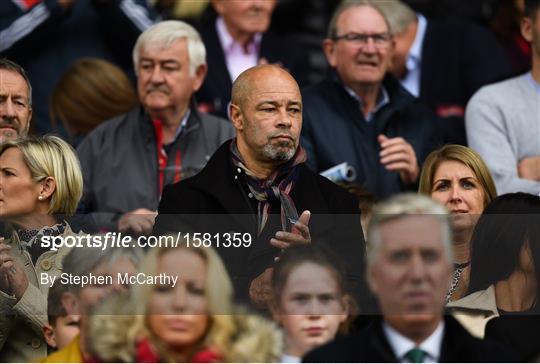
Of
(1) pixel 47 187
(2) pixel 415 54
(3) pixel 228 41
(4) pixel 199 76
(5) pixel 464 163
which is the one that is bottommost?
(1) pixel 47 187

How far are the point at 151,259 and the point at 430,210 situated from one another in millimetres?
1035

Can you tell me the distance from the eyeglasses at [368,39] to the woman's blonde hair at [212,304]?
2.81m

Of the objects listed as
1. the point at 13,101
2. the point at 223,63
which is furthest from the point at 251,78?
the point at 223,63

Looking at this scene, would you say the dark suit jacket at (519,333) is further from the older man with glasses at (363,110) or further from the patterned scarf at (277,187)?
the older man with glasses at (363,110)

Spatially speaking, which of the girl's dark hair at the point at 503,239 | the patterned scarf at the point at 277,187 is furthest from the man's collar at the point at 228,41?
the girl's dark hair at the point at 503,239

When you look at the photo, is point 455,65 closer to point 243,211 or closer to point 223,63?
point 223,63

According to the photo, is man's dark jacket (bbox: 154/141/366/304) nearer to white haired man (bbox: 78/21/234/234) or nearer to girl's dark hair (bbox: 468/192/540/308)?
girl's dark hair (bbox: 468/192/540/308)

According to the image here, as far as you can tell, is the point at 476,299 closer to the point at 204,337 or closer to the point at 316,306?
the point at 316,306

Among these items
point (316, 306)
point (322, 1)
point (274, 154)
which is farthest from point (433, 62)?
Answer: point (316, 306)

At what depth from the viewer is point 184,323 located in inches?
211

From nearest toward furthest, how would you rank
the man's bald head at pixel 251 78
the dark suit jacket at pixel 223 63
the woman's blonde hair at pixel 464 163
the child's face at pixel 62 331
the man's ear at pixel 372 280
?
the man's ear at pixel 372 280
the child's face at pixel 62 331
the man's bald head at pixel 251 78
the woman's blonde hair at pixel 464 163
the dark suit jacket at pixel 223 63

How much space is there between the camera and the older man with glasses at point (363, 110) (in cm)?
790

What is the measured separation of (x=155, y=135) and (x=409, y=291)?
3078mm

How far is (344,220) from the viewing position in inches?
253
